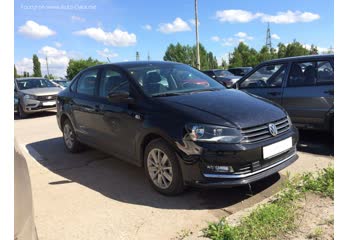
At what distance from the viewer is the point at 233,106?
12.6 ft

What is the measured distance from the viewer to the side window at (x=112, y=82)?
4586 mm

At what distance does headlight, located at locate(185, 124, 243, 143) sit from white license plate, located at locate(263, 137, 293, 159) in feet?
1.21

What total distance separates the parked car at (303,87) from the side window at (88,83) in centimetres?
306

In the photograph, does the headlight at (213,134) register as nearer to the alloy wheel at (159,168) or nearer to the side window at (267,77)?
the alloy wheel at (159,168)

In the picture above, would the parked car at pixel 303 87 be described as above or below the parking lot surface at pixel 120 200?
above

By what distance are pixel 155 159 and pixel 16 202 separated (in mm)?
2333

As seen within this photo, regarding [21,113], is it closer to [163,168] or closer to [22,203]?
[163,168]

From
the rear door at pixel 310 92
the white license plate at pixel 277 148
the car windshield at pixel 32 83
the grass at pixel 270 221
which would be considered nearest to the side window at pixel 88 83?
the white license plate at pixel 277 148

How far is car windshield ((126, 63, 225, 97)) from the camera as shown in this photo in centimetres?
437

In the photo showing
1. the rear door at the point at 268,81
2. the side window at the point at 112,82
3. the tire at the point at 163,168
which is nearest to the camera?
the tire at the point at 163,168

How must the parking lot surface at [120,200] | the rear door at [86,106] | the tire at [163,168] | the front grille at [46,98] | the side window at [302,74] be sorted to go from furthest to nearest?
the front grille at [46,98], the side window at [302,74], the rear door at [86,106], the tire at [163,168], the parking lot surface at [120,200]

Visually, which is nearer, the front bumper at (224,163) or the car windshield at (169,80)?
the front bumper at (224,163)

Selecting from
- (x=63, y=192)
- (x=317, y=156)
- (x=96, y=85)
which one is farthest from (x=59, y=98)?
(x=317, y=156)

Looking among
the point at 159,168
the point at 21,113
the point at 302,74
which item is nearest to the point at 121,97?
the point at 159,168
